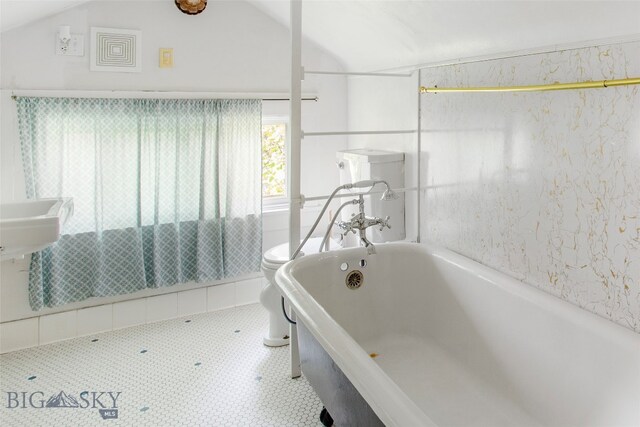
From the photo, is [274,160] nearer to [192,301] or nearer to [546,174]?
[192,301]

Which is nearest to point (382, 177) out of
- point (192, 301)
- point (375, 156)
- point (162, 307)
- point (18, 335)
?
point (375, 156)

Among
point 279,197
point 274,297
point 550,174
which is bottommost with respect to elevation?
point 274,297

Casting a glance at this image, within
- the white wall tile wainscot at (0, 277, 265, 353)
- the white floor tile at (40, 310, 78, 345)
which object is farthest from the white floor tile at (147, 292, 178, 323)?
the white floor tile at (40, 310, 78, 345)

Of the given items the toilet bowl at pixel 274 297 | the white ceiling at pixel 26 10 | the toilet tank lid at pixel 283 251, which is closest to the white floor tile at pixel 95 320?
the toilet bowl at pixel 274 297

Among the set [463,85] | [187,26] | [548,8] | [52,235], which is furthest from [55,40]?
[548,8]

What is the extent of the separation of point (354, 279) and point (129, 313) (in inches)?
69.5

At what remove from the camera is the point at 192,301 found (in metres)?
3.45

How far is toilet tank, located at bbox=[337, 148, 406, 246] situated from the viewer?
289 centimetres

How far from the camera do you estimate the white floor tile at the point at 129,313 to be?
3.20 metres

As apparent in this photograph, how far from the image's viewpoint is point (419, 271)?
253cm

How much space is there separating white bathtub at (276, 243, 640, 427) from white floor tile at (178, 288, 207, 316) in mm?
1442

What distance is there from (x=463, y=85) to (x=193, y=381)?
7.14 feet

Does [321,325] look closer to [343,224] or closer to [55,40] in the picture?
[343,224]

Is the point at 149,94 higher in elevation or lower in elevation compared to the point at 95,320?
higher
